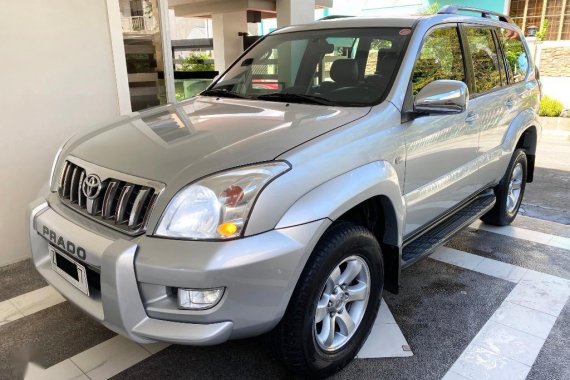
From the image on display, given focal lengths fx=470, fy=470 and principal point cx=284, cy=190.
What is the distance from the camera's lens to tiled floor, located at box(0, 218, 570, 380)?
247 cm

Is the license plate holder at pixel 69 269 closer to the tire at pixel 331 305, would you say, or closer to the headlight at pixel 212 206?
the headlight at pixel 212 206

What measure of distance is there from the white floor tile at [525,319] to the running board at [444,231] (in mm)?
573

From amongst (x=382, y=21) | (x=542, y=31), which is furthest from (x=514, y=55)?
(x=542, y=31)

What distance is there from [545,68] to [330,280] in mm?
14016

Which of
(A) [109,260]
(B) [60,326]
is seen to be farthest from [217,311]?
(B) [60,326]

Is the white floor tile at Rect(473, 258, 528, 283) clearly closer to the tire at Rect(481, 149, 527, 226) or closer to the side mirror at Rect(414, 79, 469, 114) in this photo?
the tire at Rect(481, 149, 527, 226)

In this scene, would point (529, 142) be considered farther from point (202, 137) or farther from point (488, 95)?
point (202, 137)

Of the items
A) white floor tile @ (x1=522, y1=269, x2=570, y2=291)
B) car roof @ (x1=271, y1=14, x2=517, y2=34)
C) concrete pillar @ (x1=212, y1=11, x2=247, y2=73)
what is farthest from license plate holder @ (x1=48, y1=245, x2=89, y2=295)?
concrete pillar @ (x1=212, y1=11, x2=247, y2=73)

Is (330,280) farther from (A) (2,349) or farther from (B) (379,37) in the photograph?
(A) (2,349)

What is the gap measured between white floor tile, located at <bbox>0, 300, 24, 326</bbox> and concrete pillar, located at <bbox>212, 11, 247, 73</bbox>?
8723 millimetres

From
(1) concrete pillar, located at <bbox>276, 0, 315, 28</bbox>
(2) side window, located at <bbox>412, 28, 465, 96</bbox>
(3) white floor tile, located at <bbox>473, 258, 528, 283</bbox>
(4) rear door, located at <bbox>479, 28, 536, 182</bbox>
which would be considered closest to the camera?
(2) side window, located at <bbox>412, 28, 465, 96</bbox>

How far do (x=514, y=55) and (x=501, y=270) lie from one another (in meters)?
1.99

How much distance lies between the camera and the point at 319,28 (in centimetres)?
333

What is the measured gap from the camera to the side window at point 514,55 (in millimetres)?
4059
